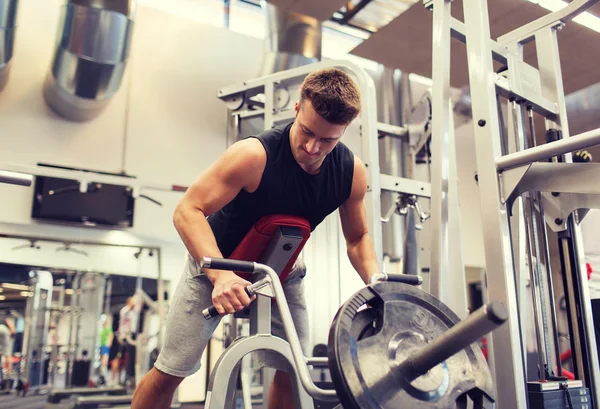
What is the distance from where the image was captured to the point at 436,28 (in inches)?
72.1

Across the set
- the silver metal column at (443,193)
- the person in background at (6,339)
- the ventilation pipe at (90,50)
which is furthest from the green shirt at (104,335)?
the silver metal column at (443,193)

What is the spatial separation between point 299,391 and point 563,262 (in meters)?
0.98

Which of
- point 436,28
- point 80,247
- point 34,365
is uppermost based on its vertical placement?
point 436,28

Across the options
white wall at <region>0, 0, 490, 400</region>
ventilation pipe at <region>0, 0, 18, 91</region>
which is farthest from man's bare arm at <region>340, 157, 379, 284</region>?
ventilation pipe at <region>0, 0, 18, 91</region>

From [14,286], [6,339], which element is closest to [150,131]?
[14,286]

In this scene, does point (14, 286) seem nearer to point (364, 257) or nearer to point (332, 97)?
point (364, 257)

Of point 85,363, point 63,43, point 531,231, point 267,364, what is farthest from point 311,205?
point 85,363

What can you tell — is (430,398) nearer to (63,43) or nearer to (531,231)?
(531,231)

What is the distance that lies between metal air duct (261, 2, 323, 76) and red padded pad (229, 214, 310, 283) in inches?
107

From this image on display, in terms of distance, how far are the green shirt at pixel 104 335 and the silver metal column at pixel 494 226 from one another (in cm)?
301

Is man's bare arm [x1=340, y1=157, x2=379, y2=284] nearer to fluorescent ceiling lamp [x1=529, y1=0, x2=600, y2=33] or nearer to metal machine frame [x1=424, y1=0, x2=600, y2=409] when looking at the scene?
metal machine frame [x1=424, y1=0, x2=600, y2=409]

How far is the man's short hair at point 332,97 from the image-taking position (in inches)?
53.9

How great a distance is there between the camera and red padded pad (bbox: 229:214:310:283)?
1.38 m

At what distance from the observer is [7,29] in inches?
122
